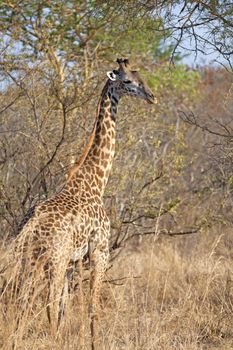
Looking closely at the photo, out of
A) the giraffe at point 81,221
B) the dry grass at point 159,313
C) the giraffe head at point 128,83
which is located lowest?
the dry grass at point 159,313

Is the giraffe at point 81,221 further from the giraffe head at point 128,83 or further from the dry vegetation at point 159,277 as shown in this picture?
the dry vegetation at point 159,277

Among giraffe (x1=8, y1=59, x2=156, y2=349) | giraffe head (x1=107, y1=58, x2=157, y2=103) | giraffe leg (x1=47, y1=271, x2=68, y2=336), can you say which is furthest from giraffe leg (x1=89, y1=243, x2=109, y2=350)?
giraffe head (x1=107, y1=58, x2=157, y2=103)

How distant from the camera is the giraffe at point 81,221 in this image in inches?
233

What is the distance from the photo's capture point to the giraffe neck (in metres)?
7.22

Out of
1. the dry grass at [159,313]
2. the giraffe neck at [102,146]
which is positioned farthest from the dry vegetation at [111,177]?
the giraffe neck at [102,146]

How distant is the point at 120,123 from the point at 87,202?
2216mm

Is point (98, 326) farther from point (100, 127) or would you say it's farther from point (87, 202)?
point (100, 127)

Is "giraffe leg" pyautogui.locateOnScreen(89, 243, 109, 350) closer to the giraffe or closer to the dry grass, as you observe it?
the giraffe

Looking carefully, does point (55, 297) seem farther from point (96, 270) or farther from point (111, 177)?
point (111, 177)

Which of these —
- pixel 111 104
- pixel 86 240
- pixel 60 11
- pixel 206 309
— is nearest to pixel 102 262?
pixel 86 240

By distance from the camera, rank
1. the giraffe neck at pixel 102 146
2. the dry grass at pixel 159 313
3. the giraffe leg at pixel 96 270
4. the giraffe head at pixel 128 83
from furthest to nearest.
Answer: the giraffe head at pixel 128 83, the giraffe neck at pixel 102 146, the giraffe leg at pixel 96 270, the dry grass at pixel 159 313

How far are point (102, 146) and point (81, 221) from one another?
106cm

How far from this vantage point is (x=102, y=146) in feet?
24.2

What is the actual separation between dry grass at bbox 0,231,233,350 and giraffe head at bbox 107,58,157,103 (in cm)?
149
